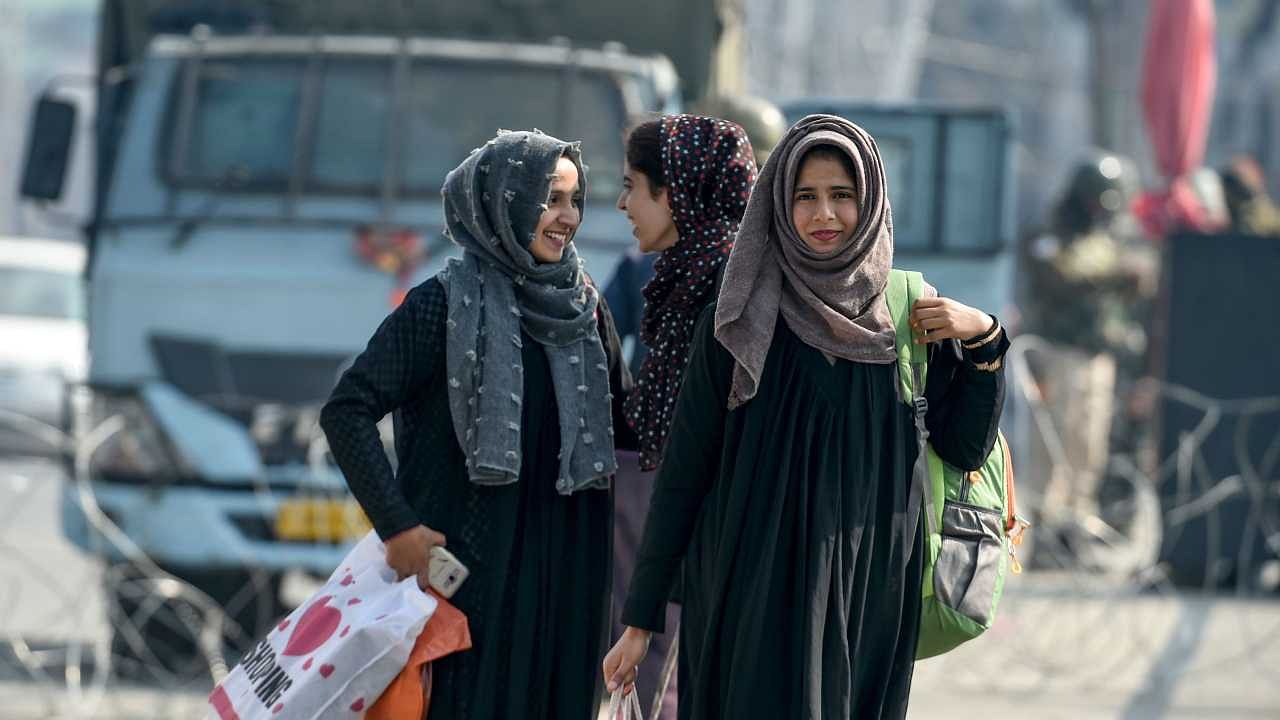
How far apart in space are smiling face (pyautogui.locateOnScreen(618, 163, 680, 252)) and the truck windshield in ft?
10.8

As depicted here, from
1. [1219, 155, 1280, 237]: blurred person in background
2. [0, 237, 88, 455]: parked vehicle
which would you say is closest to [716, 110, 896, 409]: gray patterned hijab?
[1219, 155, 1280, 237]: blurred person in background

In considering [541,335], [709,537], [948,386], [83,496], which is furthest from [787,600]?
[83,496]

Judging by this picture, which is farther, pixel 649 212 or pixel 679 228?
pixel 649 212

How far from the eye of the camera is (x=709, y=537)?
356 centimetres

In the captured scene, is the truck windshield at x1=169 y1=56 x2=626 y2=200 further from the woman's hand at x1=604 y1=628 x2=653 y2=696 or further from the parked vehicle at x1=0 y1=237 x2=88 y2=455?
the parked vehicle at x1=0 y1=237 x2=88 y2=455

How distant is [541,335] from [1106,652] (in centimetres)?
465

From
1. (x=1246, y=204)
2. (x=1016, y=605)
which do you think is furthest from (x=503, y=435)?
(x=1246, y=204)

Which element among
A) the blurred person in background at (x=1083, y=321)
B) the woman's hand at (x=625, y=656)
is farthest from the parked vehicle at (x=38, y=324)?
the woman's hand at (x=625, y=656)

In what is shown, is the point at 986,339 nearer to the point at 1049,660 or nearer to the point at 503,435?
the point at 503,435

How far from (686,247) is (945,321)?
744mm

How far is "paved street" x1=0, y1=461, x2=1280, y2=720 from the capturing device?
6.81 m

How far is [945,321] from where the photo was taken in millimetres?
3426

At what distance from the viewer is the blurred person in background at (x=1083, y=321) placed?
10930 mm

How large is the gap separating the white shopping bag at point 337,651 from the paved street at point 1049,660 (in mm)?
2995
